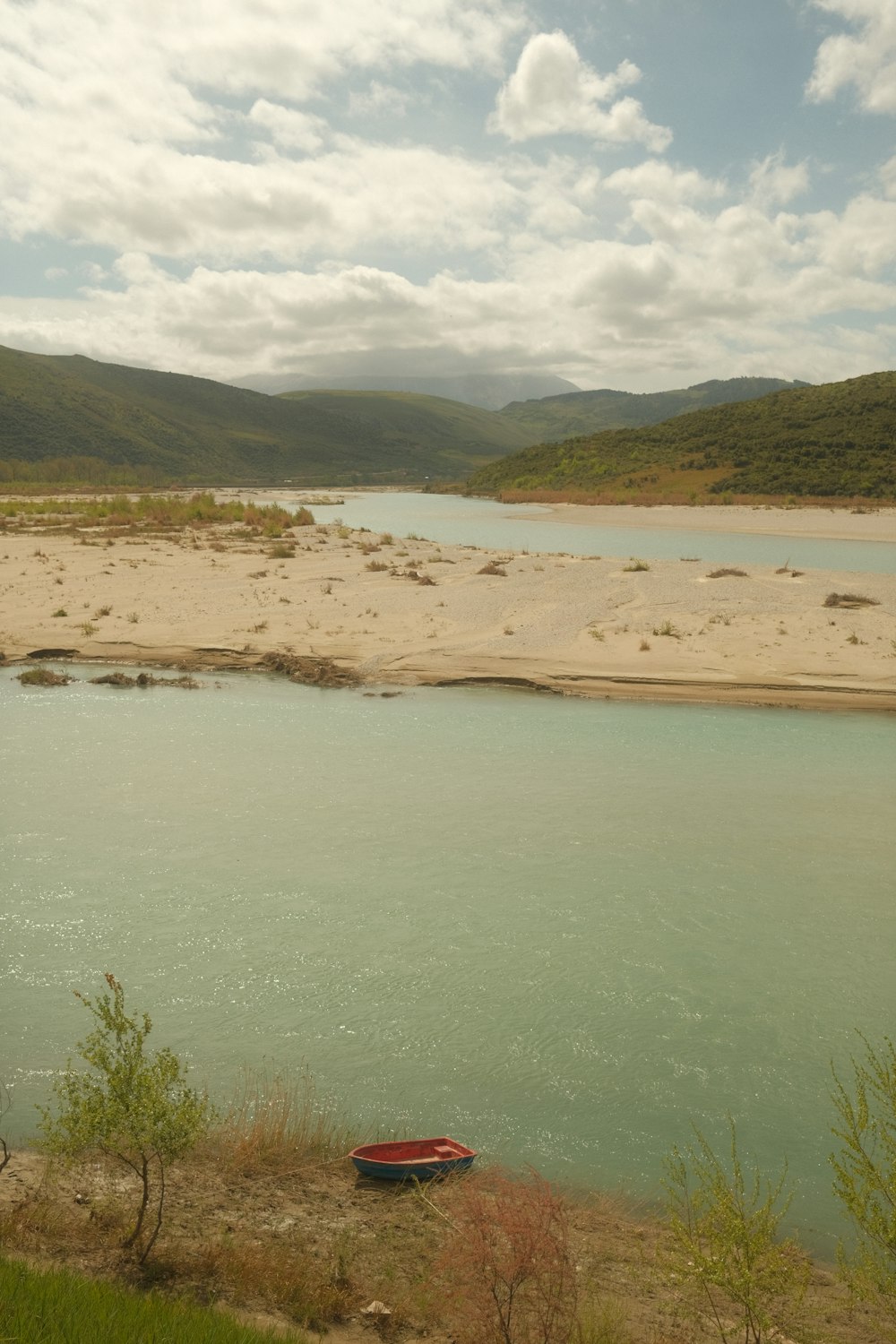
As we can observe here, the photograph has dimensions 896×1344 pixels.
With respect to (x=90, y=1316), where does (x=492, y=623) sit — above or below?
above

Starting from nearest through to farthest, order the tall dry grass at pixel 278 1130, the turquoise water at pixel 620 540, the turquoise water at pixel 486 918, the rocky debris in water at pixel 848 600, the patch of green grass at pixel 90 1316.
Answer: the patch of green grass at pixel 90 1316, the tall dry grass at pixel 278 1130, the turquoise water at pixel 486 918, the rocky debris in water at pixel 848 600, the turquoise water at pixel 620 540

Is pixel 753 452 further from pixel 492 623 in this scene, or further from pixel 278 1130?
pixel 278 1130

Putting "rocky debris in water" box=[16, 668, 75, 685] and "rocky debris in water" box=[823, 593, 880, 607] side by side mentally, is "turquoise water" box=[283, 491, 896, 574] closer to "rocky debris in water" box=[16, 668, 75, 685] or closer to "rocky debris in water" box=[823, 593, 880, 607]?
"rocky debris in water" box=[823, 593, 880, 607]

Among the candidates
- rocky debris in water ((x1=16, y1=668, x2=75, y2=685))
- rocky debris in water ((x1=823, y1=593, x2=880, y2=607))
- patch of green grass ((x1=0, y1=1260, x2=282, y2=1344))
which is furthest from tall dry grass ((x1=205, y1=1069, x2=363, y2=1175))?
rocky debris in water ((x1=823, y1=593, x2=880, y2=607))

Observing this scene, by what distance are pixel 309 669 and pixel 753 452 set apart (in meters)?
71.6

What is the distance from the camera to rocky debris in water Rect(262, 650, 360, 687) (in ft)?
68.2

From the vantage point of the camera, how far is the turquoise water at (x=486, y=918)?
23.9ft

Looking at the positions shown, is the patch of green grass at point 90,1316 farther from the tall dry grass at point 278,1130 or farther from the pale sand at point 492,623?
the pale sand at point 492,623

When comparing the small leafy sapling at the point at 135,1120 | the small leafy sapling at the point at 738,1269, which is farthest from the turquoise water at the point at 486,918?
the small leafy sapling at the point at 135,1120

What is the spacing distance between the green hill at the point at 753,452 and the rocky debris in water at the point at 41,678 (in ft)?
212

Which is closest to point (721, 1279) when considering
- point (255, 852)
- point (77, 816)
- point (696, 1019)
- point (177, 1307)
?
point (177, 1307)

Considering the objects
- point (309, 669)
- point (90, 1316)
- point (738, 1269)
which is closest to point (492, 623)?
point (309, 669)

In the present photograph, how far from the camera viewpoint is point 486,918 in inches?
398

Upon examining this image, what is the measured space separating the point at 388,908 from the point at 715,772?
7108mm
